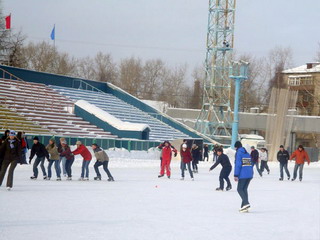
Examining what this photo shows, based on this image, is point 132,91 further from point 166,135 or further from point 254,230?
point 254,230

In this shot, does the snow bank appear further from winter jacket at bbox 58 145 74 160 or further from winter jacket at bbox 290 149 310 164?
winter jacket at bbox 58 145 74 160

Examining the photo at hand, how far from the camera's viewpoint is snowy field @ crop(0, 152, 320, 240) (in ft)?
37.0

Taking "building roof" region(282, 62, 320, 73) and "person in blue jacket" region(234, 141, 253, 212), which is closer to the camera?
"person in blue jacket" region(234, 141, 253, 212)

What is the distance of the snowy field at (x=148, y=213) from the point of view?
37.0 ft

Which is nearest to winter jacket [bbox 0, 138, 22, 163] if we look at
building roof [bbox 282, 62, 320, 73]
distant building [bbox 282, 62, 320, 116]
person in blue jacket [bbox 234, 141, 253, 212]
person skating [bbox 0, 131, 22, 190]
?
person skating [bbox 0, 131, 22, 190]

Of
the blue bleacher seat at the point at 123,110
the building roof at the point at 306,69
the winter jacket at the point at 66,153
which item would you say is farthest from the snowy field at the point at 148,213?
the building roof at the point at 306,69

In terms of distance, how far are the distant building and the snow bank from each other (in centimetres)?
4975

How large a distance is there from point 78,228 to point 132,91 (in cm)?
8385

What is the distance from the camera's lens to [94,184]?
2264 centimetres

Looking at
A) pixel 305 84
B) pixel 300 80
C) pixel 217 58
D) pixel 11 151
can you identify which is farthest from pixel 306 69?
pixel 11 151

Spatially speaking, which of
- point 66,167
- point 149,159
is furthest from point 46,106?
point 66,167

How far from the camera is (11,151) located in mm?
Result: 18188

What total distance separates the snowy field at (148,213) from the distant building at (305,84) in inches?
2927

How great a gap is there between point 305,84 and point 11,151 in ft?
290
